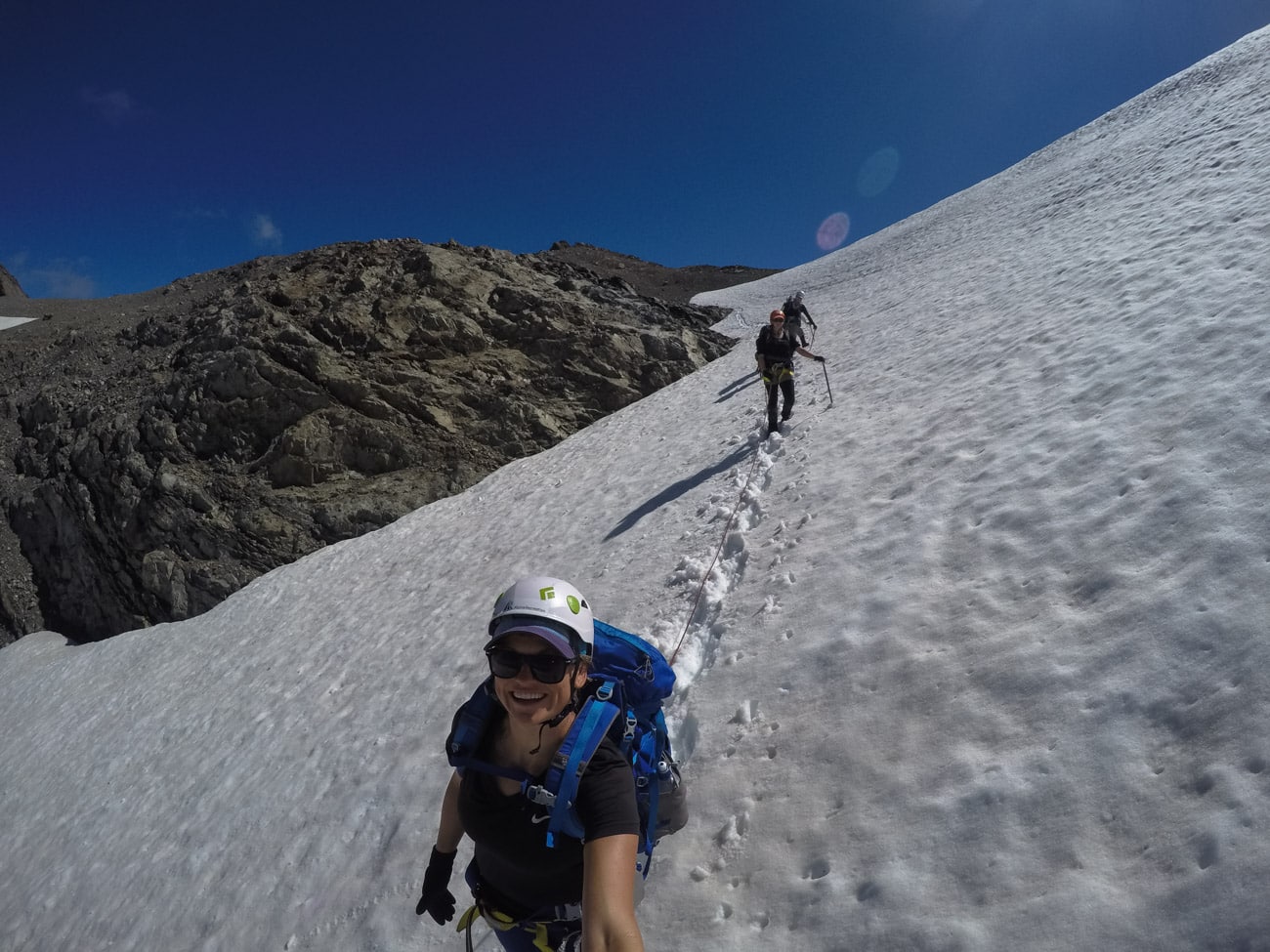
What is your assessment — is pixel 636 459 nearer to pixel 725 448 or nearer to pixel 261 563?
pixel 725 448

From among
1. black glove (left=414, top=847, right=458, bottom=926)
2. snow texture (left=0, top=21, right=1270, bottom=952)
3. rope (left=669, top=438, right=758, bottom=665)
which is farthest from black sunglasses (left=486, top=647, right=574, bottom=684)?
rope (left=669, top=438, right=758, bottom=665)

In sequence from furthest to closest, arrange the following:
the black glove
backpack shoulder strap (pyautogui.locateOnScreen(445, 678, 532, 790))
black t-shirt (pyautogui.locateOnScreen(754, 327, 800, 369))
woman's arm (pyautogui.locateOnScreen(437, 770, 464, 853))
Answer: black t-shirt (pyautogui.locateOnScreen(754, 327, 800, 369)), the black glove, woman's arm (pyautogui.locateOnScreen(437, 770, 464, 853)), backpack shoulder strap (pyautogui.locateOnScreen(445, 678, 532, 790))

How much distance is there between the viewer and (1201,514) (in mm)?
4066

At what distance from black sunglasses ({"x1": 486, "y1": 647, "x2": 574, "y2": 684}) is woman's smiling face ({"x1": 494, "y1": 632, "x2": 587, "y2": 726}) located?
0.04 feet

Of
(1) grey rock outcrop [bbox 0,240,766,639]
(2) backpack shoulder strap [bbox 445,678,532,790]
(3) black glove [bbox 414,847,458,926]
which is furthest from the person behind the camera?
(1) grey rock outcrop [bbox 0,240,766,639]

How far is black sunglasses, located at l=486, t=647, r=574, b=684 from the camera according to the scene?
2.51 meters

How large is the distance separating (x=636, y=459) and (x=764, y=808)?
9828 millimetres

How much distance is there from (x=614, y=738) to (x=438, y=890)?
1.49m

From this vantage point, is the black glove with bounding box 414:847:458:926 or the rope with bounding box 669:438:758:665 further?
the rope with bounding box 669:438:758:665

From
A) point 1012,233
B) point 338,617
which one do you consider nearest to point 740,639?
point 338,617

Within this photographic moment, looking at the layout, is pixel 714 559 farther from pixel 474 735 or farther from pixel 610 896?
pixel 610 896

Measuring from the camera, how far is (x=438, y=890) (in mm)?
3193

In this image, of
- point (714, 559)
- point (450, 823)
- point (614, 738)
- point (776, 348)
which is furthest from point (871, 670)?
point (776, 348)

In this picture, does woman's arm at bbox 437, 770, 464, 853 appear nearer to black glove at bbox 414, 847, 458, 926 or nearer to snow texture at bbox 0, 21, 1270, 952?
black glove at bbox 414, 847, 458, 926
